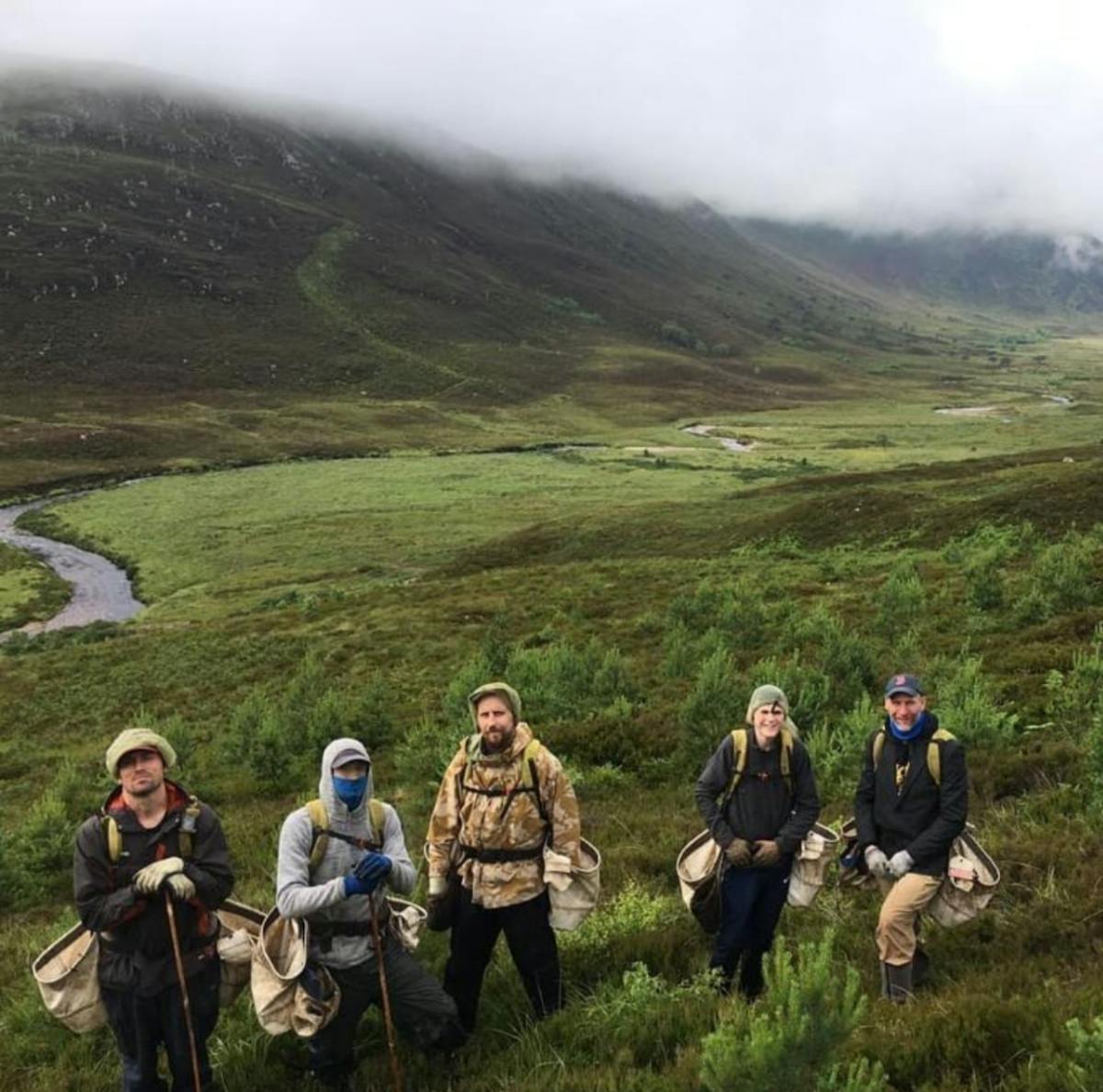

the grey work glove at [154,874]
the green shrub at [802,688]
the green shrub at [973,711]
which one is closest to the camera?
the grey work glove at [154,874]

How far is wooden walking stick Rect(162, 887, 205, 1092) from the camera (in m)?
5.54

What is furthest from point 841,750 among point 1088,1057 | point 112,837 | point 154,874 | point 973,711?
point 112,837

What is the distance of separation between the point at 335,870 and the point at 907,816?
4.12 meters

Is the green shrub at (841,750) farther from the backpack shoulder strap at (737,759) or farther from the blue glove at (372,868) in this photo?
the blue glove at (372,868)

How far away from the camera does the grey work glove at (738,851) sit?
650 centimetres

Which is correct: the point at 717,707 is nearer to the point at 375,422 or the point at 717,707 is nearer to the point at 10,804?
the point at 10,804

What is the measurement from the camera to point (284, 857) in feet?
19.1

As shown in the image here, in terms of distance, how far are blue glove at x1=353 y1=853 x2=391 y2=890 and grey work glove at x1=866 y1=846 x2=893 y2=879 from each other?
3.53 metres

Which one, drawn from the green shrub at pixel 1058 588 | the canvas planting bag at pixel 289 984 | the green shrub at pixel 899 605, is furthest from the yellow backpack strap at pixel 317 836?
the green shrub at pixel 1058 588

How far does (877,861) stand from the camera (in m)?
6.56

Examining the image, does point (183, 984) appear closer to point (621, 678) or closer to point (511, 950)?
point (511, 950)

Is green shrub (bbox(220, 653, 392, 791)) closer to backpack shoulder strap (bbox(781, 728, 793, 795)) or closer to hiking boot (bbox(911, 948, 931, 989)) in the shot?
backpack shoulder strap (bbox(781, 728, 793, 795))

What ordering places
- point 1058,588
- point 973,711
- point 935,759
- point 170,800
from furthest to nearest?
1. point 1058,588
2. point 973,711
3. point 935,759
4. point 170,800

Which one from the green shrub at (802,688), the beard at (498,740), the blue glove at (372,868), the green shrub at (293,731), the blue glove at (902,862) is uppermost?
→ the beard at (498,740)
